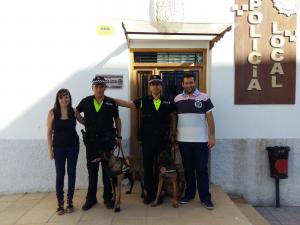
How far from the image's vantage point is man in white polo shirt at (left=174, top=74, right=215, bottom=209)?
487 centimetres

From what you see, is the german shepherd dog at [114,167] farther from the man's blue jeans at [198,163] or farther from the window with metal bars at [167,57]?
the window with metal bars at [167,57]

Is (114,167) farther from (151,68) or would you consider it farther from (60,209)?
(151,68)

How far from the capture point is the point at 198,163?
16.1ft

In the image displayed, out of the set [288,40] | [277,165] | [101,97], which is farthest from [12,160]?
[288,40]

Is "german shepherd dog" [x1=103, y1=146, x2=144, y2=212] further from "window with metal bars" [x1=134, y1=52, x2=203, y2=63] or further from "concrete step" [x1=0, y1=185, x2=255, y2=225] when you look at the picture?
"window with metal bars" [x1=134, y1=52, x2=203, y2=63]

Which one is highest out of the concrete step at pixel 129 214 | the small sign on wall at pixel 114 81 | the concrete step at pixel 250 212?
the small sign on wall at pixel 114 81

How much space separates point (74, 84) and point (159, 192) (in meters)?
2.41

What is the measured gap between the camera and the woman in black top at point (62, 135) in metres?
4.61

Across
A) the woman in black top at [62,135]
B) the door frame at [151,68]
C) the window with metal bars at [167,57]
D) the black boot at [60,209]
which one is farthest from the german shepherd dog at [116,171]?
the window with metal bars at [167,57]

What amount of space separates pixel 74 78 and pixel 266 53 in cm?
344

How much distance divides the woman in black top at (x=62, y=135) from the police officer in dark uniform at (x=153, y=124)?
955 millimetres

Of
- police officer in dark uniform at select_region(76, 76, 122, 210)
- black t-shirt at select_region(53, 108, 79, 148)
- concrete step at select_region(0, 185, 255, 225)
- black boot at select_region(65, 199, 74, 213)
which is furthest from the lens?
black boot at select_region(65, 199, 74, 213)

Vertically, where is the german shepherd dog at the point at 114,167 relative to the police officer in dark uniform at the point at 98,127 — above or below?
below

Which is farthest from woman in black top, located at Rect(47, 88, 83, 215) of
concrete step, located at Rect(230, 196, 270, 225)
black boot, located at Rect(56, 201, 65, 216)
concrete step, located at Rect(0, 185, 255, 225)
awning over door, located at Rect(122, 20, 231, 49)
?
concrete step, located at Rect(230, 196, 270, 225)
